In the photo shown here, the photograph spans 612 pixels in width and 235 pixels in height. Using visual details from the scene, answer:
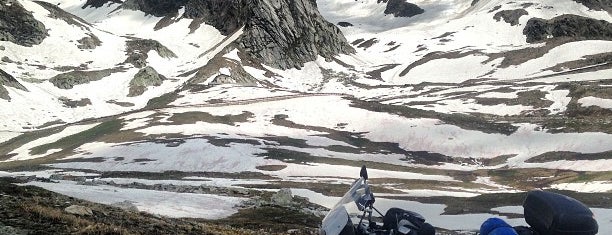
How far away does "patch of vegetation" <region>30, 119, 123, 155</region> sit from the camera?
75.8m

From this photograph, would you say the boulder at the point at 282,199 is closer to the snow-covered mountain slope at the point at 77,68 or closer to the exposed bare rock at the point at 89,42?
the snow-covered mountain slope at the point at 77,68

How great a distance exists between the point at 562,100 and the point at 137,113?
87062mm

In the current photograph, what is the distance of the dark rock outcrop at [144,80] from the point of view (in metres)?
150

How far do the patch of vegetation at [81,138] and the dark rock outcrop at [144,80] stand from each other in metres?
62.6

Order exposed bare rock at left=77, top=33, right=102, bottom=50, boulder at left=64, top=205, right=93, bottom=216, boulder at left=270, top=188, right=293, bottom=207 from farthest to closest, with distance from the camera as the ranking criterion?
exposed bare rock at left=77, top=33, right=102, bottom=50 < boulder at left=270, top=188, right=293, bottom=207 < boulder at left=64, top=205, right=93, bottom=216

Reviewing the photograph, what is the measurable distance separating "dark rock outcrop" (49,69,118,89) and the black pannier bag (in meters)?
157

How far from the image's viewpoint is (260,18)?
184750 millimetres

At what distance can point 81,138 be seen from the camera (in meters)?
79.8

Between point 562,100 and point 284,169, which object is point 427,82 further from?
point 284,169

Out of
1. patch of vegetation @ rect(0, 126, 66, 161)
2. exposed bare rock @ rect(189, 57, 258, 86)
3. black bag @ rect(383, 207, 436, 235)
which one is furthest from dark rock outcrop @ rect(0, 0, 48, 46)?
black bag @ rect(383, 207, 436, 235)

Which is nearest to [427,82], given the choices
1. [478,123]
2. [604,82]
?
[604,82]

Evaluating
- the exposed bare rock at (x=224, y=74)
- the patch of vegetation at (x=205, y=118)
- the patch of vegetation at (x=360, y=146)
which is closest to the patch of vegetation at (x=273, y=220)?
the patch of vegetation at (x=360, y=146)

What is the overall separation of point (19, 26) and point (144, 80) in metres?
53.0

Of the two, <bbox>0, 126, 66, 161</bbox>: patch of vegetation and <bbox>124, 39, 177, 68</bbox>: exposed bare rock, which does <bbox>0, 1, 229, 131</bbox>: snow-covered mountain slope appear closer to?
<bbox>124, 39, 177, 68</bbox>: exposed bare rock
